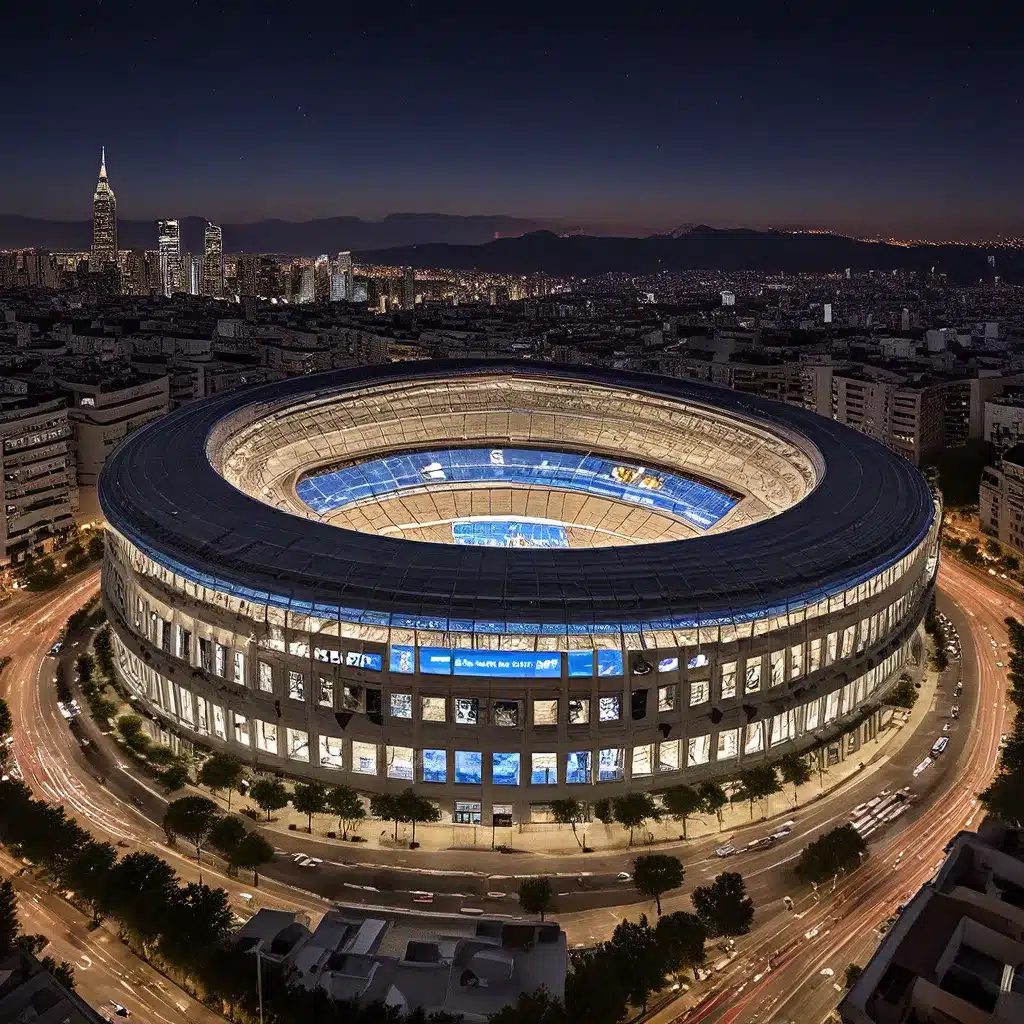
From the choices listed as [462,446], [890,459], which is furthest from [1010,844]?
[462,446]

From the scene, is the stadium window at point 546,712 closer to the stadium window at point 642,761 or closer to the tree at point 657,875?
the stadium window at point 642,761

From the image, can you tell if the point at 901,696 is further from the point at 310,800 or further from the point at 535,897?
the point at 310,800

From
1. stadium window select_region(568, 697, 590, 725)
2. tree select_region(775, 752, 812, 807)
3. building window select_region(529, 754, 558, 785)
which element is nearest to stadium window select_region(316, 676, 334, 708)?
building window select_region(529, 754, 558, 785)

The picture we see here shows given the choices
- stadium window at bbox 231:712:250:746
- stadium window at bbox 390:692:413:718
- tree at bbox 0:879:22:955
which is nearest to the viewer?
tree at bbox 0:879:22:955

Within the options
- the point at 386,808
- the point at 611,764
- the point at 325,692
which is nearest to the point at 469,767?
the point at 386,808

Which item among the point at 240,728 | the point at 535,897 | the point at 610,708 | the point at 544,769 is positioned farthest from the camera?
the point at 240,728

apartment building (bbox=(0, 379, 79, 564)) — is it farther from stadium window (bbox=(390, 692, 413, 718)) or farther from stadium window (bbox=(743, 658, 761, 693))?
stadium window (bbox=(743, 658, 761, 693))
